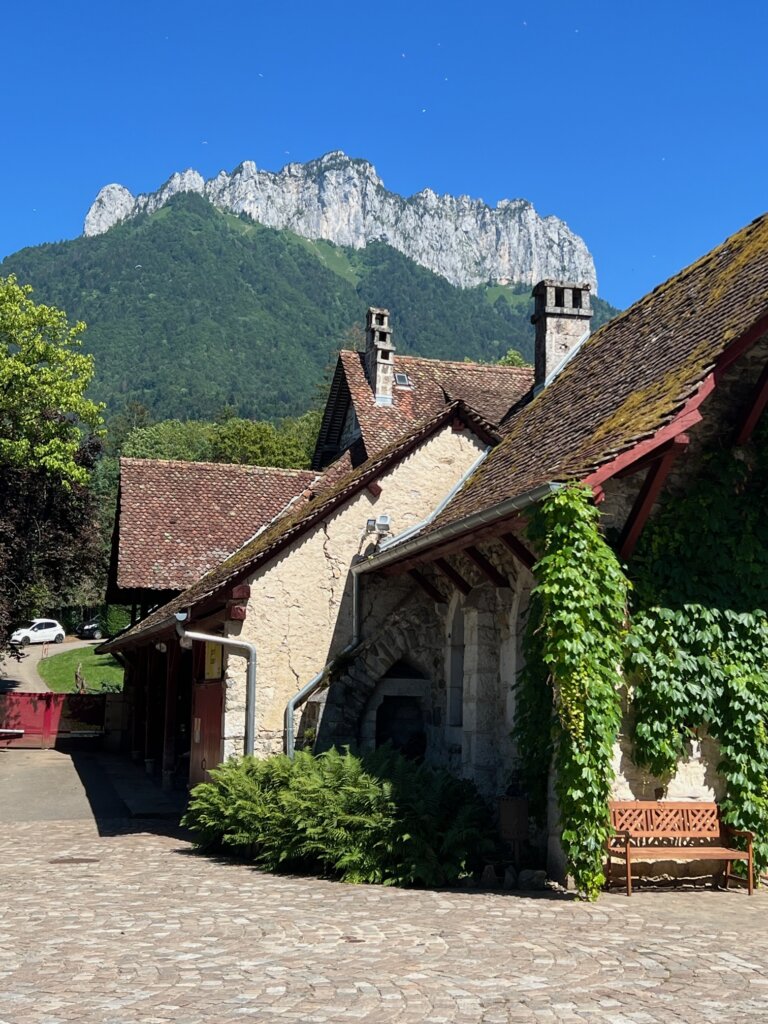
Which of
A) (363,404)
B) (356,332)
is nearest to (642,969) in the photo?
(363,404)

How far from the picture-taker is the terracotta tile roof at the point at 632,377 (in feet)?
32.6

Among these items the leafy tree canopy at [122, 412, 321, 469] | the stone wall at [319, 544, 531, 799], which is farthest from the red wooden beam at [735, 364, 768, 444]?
the leafy tree canopy at [122, 412, 321, 469]

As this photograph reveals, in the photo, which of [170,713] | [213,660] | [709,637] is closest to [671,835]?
[709,637]

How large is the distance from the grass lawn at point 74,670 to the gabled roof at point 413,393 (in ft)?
62.2

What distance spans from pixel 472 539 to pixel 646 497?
2141mm

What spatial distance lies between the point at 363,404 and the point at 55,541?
10984 mm

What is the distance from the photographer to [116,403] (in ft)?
388

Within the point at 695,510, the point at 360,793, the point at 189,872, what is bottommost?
the point at 189,872

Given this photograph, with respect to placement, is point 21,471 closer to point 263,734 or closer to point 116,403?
point 263,734

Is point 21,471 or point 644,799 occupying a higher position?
point 21,471

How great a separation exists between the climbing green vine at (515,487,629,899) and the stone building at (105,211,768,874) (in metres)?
0.37

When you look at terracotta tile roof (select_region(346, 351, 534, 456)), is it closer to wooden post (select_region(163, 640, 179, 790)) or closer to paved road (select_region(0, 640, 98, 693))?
wooden post (select_region(163, 640, 179, 790))

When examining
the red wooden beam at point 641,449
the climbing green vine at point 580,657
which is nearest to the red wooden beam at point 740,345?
the red wooden beam at point 641,449

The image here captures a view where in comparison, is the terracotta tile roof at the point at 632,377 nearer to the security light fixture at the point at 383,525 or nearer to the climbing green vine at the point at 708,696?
the security light fixture at the point at 383,525
